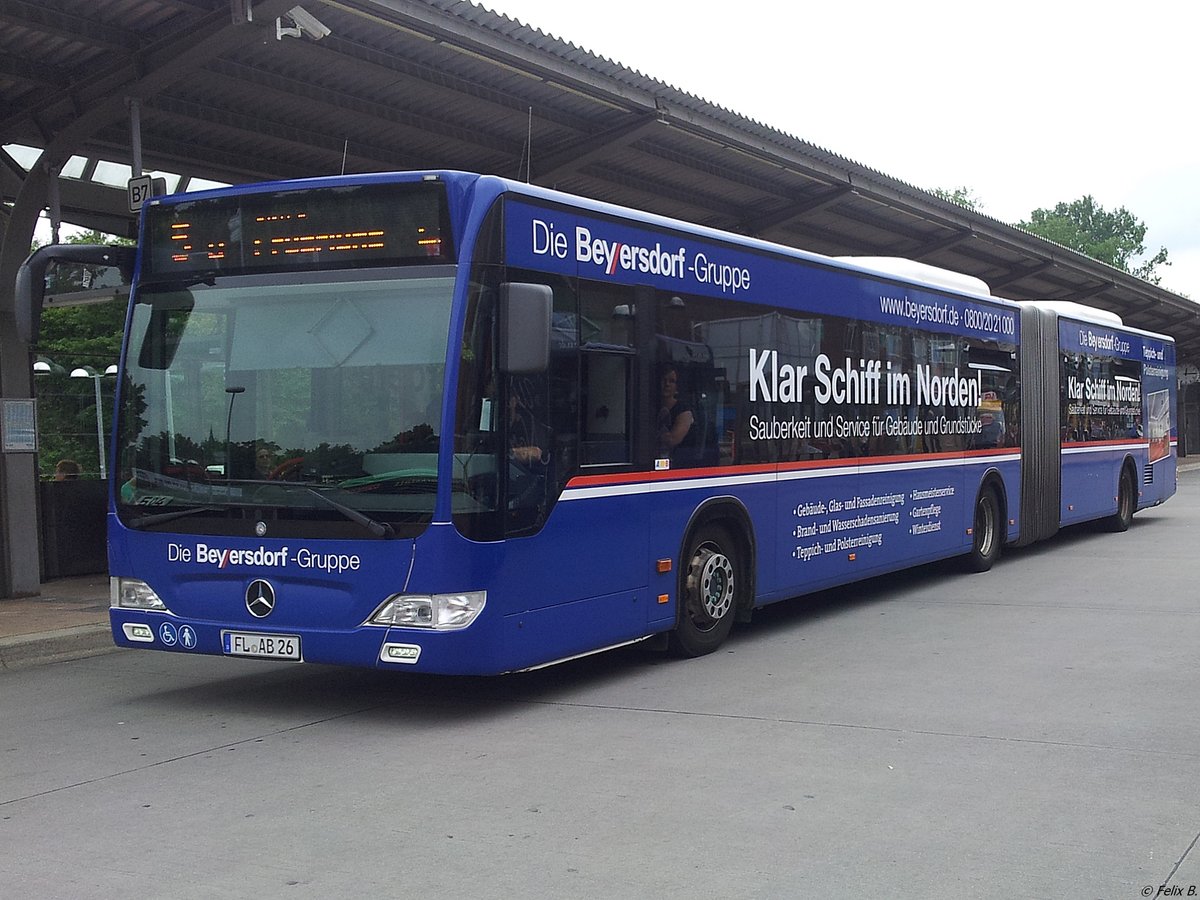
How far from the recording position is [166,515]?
794 centimetres

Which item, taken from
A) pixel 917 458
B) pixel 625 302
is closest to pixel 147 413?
pixel 625 302

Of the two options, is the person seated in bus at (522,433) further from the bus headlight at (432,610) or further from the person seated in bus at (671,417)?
the person seated in bus at (671,417)

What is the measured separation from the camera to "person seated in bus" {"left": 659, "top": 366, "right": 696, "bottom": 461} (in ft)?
29.8

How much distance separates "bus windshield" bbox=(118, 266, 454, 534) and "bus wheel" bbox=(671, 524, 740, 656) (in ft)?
9.02

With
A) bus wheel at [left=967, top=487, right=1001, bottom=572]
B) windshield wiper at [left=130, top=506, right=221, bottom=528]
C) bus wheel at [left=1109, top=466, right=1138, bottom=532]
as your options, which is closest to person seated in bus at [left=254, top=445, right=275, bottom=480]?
windshield wiper at [left=130, top=506, right=221, bottom=528]

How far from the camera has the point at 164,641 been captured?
7.99 meters

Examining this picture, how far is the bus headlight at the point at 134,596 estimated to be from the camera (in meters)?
8.05

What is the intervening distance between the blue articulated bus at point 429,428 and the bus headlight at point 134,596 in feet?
0.07

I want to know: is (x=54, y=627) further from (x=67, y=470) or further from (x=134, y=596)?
(x=67, y=470)

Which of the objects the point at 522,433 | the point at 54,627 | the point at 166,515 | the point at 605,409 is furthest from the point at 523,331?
the point at 54,627

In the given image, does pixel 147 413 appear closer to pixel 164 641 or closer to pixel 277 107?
pixel 164 641

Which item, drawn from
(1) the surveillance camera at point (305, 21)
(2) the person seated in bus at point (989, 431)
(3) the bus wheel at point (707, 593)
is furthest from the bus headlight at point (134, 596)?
(2) the person seated in bus at point (989, 431)

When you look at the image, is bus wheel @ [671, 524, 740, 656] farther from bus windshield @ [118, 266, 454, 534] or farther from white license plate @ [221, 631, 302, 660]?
white license plate @ [221, 631, 302, 660]

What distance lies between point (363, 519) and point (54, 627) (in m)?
4.77
